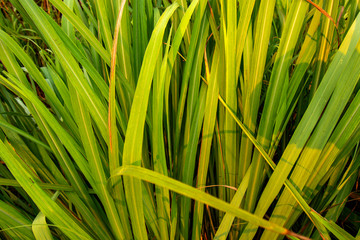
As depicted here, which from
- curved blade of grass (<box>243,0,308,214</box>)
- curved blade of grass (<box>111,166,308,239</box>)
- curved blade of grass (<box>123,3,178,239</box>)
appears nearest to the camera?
curved blade of grass (<box>111,166,308,239</box>)

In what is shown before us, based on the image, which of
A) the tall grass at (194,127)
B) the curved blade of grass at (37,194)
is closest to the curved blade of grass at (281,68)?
the tall grass at (194,127)

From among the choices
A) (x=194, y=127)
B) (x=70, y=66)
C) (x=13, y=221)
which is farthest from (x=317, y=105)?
(x=13, y=221)

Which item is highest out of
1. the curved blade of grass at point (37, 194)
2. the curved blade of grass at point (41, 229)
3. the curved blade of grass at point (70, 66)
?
the curved blade of grass at point (70, 66)

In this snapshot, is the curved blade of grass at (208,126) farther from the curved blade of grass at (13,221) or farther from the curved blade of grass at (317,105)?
the curved blade of grass at (13,221)

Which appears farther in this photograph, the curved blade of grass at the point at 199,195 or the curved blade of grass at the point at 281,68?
the curved blade of grass at the point at 281,68

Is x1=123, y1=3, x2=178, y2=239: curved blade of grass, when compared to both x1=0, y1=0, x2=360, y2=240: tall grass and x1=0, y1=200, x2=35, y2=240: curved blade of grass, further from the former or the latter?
x1=0, y1=200, x2=35, y2=240: curved blade of grass

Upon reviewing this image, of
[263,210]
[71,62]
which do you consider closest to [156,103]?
[71,62]

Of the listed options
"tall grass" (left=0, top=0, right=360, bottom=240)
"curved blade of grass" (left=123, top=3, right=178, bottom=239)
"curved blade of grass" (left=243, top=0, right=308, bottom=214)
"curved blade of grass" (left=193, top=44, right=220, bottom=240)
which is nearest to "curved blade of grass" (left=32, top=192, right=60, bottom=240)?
"tall grass" (left=0, top=0, right=360, bottom=240)

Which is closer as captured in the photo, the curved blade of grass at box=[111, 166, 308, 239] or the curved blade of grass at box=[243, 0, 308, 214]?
the curved blade of grass at box=[111, 166, 308, 239]

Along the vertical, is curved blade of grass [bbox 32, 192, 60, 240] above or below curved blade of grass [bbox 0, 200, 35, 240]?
above

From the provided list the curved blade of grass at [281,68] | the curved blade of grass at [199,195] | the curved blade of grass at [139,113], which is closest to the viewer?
the curved blade of grass at [199,195]

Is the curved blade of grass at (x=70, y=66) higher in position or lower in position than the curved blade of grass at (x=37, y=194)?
higher
